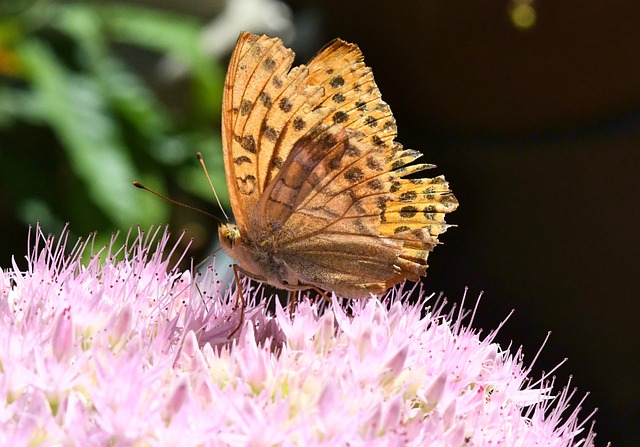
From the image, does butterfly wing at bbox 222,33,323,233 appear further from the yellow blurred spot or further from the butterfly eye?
the yellow blurred spot

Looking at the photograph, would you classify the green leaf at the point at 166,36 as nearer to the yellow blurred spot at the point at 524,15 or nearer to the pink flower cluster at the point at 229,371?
the yellow blurred spot at the point at 524,15

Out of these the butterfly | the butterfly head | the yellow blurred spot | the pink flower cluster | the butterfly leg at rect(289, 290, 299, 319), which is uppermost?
the yellow blurred spot

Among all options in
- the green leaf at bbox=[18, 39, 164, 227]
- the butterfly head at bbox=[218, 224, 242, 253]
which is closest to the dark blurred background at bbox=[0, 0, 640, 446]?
the green leaf at bbox=[18, 39, 164, 227]

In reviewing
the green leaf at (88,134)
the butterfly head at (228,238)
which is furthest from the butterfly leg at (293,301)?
the green leaf at (88,134)

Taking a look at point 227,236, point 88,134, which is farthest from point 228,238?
point 88,134

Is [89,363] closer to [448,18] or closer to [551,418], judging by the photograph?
[551,418]

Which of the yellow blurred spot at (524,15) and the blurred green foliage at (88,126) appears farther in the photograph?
the yellow blurred spot at (524,15)

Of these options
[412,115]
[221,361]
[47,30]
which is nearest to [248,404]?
[221,361]
